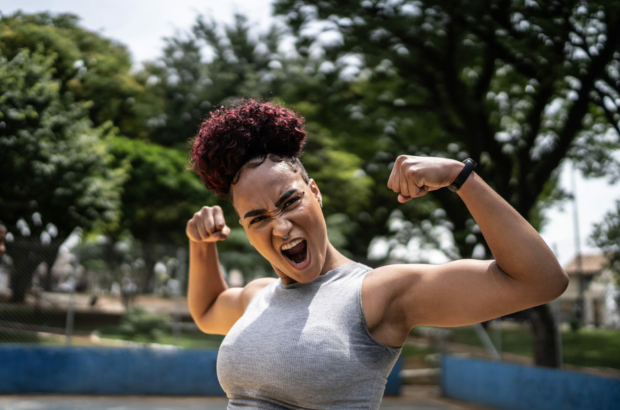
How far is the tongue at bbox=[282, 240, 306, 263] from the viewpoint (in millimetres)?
1591

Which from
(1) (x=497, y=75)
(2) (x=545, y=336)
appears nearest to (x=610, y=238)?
(2) (x=545, y=336)

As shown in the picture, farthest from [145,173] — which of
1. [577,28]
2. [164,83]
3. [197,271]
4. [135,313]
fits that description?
[197,271]

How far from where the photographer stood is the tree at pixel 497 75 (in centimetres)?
808

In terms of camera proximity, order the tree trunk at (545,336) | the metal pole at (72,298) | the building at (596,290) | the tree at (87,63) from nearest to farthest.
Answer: the tree at (87,63), the building at (596,290), the tree trunk at (545,336), the metal pole at (72,298)

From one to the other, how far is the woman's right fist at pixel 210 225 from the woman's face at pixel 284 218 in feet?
0.82

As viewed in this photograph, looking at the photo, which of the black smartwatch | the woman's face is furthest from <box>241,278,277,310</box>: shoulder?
the black smartwatch

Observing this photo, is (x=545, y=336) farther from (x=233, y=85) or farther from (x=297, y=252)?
(x=233, y=85)

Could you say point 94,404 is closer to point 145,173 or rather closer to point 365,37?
point 365,37

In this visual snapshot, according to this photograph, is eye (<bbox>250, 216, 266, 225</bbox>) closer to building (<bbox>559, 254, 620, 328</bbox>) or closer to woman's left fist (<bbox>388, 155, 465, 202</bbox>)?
woman's left fist (<bbox>388, 155, 465, 202</bbox>)

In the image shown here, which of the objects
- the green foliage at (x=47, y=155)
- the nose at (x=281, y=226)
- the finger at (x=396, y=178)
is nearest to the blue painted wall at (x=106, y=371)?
the green foliage at (x=47, y=155)

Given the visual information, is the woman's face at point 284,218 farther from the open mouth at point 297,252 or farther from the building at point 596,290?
the building at point 596,290

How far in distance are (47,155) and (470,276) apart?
37.8ft

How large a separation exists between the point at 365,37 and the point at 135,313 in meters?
8.45

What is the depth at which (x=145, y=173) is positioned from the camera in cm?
2008
